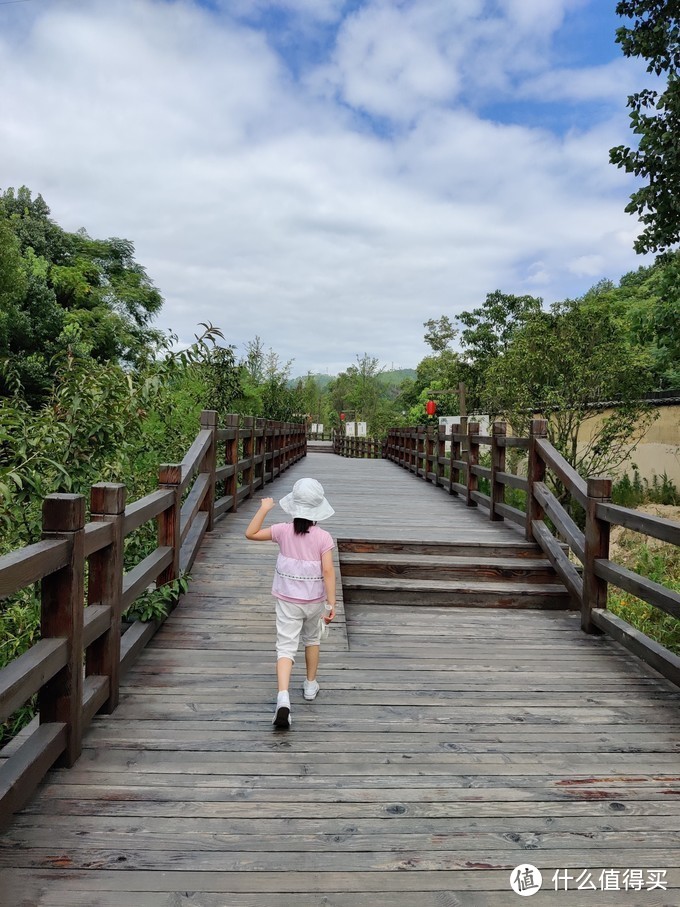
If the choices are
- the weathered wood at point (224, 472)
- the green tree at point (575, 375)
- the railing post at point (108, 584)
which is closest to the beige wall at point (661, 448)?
the green tree at point (575, 375)

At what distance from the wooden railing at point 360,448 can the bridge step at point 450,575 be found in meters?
21.1

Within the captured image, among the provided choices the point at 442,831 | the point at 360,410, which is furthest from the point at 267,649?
the point at 360,410

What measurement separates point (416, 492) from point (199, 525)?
5.73 metres

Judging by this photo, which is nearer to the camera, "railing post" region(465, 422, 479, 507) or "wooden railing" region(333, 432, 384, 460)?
"railing post" region(465, 422, 479, 507)

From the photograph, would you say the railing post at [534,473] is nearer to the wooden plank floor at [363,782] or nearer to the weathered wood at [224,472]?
the wooden plank floor at [363,782]

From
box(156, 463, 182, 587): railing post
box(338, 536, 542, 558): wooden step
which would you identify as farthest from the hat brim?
box(338, 536, 542, 558): wooden step

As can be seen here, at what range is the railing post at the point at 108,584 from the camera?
3.19 metres

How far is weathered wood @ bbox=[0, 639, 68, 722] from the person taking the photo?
2.19 m

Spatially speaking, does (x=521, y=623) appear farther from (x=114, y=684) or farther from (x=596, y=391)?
(x=596, y=391)

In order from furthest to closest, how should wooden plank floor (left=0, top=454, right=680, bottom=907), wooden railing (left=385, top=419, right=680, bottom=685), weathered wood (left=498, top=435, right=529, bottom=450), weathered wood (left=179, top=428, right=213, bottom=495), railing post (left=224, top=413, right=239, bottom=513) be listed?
1. railing post (left=224, top=413, right=239, bottom=513)
2. weathered wood (left=498, top=435, right=529, bottom=450)
3. weathered wood (left=179, top=428, right=213, bottom=495)
4. wooden railing (left=385, top=419, right=680, bottom=685)
5. wooden plank floor (left=0, top=454, right=680, bottom=907)

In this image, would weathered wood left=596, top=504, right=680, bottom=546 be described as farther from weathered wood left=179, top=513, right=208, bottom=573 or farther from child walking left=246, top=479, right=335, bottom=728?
weathered wood left=179, top=513, right=208, bottom=573

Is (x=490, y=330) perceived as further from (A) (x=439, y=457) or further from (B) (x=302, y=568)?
(B) (x=302, y=568)

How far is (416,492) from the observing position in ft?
36.2

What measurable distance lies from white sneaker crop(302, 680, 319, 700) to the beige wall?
12.0 m
